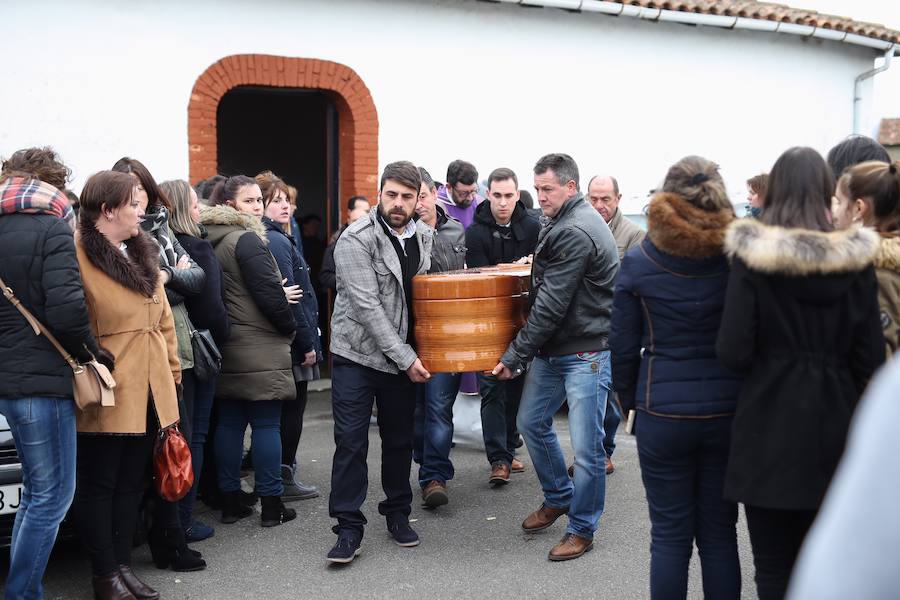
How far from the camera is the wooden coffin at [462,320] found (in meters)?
4.79

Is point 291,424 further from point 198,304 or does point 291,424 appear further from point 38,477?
point 38,477

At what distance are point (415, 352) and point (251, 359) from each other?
1.04 m

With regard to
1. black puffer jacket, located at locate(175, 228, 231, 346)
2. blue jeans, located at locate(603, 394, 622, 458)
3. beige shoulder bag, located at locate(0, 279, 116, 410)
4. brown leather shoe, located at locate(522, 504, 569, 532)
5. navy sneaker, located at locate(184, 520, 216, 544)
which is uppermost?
black puffer jacket, located at locate(175, 228, 231, 346)

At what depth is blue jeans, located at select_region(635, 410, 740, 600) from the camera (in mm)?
3576

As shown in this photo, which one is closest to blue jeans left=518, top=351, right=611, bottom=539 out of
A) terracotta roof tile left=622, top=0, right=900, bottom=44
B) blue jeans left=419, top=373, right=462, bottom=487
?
blue jeans left=419, top=373, right=462, bottom=487

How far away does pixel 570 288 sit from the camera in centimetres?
482

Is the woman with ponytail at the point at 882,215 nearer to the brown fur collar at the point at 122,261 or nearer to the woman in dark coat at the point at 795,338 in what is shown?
the woman in dark coat at the point at 795,338

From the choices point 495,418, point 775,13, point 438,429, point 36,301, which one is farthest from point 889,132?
point 36,301

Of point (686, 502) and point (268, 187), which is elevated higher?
point (268, 187)

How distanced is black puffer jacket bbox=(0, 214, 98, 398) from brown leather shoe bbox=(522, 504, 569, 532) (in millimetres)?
2647

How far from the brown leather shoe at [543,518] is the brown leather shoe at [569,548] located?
314 millimetres

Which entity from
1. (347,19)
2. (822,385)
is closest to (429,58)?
(347,19)

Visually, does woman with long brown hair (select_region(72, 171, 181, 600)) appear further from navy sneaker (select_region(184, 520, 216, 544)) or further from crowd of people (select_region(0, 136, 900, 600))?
navy sneaker (select_region(184, 520, 216, 544))

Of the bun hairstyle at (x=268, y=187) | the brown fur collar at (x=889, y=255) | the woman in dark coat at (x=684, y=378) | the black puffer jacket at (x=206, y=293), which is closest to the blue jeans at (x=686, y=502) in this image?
the woman in dark coat at (x=684, y=378)
